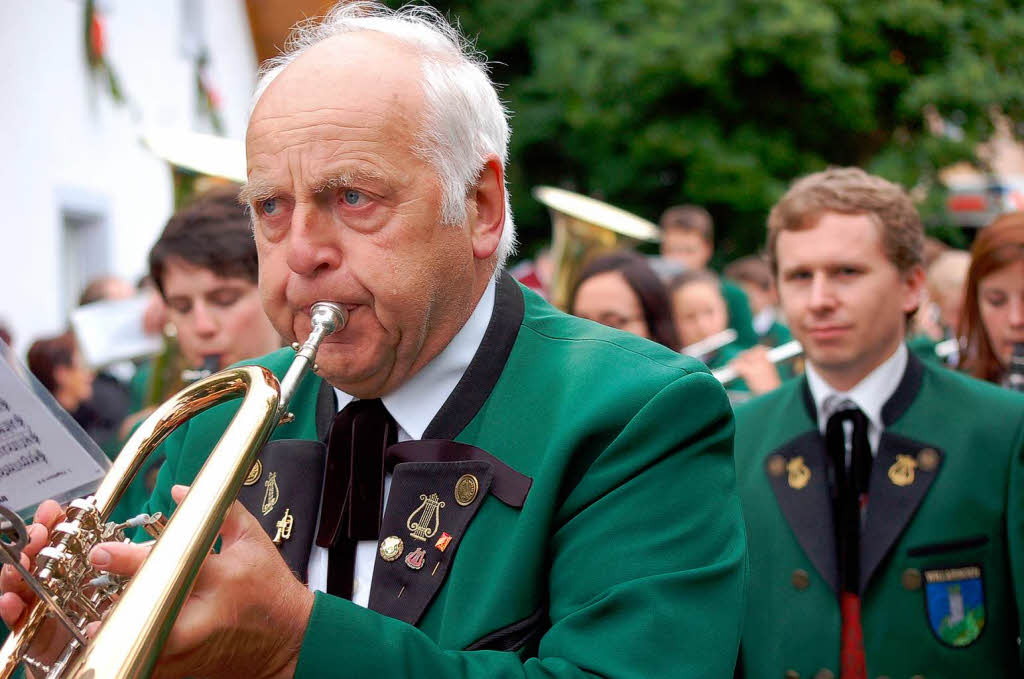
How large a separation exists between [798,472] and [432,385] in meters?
1.57

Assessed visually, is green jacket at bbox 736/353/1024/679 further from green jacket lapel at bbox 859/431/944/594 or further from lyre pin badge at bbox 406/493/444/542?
lyre pin badge at bbox 406/493/444/542

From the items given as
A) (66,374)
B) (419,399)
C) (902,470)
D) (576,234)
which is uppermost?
(576,234)

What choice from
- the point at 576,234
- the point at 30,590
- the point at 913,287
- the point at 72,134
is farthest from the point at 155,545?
the point at 72,134

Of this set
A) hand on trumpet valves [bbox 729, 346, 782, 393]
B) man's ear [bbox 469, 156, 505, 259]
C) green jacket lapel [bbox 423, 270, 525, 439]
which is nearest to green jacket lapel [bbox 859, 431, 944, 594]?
green jacket lapel [bbox 423, 270, 525, 439]

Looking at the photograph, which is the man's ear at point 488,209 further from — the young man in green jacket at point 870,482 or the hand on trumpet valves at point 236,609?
the young man in green jacket at point 870,482

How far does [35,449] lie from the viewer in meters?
2.03

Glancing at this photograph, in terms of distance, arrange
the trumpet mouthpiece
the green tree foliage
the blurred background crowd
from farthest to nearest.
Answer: the green tree foliage < the blurred background crowd < the trumpet mouthpiece

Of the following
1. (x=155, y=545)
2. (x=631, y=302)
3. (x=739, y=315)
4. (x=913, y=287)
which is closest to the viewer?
(x=155, y=545)

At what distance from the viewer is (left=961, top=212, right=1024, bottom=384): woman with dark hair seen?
4180 millimetres

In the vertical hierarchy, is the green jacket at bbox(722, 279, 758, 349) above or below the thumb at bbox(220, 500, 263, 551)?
above

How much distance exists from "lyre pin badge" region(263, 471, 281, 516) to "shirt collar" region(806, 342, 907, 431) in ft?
5.97

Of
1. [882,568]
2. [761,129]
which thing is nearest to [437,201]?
[882,568]

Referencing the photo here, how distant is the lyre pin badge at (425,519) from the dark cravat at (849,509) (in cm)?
162

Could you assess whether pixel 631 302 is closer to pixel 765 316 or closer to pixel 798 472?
pixel 798 472
